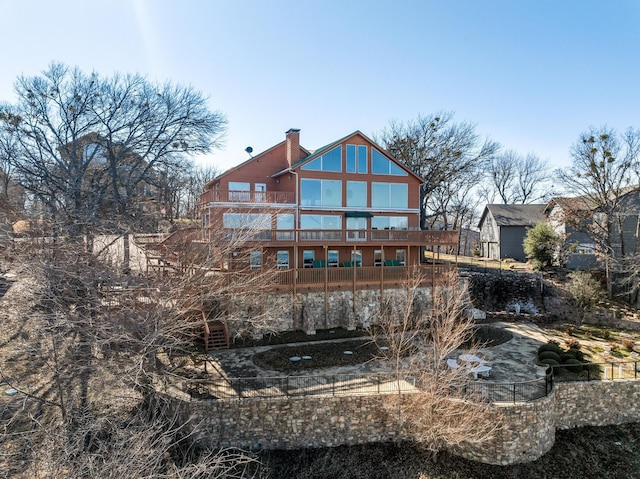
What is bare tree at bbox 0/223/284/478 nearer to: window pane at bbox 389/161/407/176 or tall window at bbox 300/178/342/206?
tall window at bbox 300/178/342/206

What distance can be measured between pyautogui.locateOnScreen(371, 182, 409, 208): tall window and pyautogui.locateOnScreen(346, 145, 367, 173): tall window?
1.42 metres

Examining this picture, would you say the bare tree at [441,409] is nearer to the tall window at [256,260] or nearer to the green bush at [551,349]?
the green bush at [551,349]

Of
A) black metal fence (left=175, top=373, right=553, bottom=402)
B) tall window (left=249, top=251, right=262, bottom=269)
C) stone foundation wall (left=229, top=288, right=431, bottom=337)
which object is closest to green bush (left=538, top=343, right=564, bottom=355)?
black metal fence (left=175, top=373, right=553, bottom=402)

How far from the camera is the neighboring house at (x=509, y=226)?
36.3 m

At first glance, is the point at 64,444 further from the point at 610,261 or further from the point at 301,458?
the point at 610,261

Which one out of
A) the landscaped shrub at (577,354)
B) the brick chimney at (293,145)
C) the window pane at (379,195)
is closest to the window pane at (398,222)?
the window pane at (379,195)

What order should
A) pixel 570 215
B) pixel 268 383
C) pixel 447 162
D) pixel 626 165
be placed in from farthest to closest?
pixel 447 162 → pixel 570 215 → pixel 626 165 → pixel 268 383

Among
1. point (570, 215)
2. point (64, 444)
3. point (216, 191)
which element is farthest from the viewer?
point (570, 215)

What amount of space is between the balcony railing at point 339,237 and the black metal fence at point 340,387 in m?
6.66

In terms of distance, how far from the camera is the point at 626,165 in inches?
980

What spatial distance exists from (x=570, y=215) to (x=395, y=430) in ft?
76.4

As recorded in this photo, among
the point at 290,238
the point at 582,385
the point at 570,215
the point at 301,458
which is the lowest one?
the point at 301,458

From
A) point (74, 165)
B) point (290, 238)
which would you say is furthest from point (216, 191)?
point (74, 165)

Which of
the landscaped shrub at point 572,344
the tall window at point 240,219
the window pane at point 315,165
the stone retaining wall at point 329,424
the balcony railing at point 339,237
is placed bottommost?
the stone retaining wall at point 329,424
